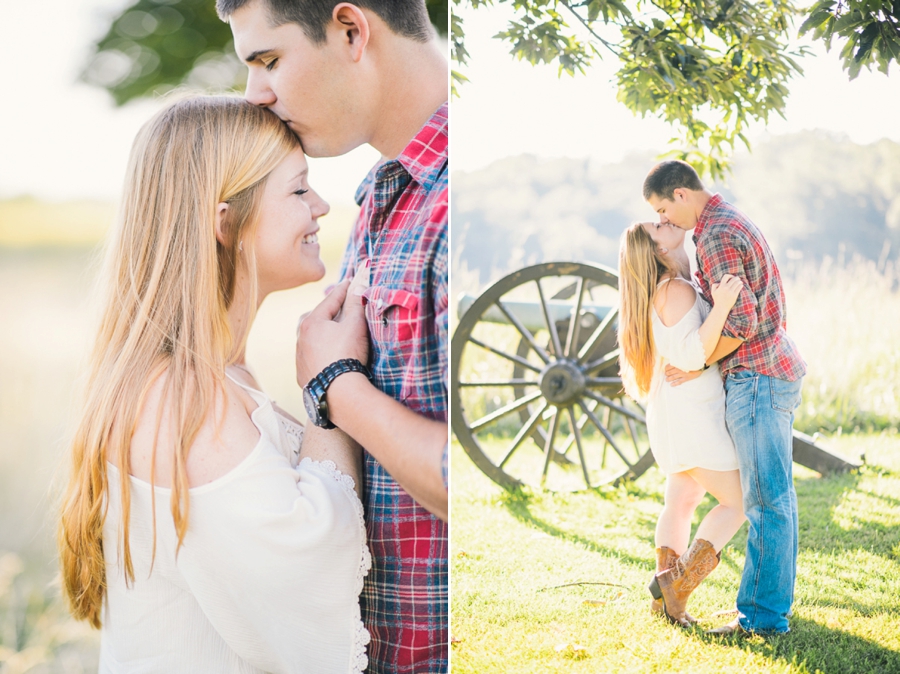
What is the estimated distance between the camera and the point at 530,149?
2178mm

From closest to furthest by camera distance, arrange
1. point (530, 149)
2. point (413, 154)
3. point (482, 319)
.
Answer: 1. point (413, 154)
2. point (530, 149)
3. point (482, 319)

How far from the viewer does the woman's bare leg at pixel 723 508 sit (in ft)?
5.79

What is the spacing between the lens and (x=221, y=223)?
165 cm

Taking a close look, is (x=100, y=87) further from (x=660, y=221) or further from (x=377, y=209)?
(x=660, y=221)

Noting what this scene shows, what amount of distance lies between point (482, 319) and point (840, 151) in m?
1.48

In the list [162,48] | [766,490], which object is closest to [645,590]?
[766,490]

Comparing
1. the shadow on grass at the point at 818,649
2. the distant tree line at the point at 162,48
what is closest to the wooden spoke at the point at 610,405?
the shadow on grass at the point at 818,649

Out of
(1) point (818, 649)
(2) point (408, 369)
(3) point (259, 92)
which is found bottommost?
(1) point (818, 649)

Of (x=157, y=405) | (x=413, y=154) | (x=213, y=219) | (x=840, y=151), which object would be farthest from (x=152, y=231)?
(x=840, y=151)

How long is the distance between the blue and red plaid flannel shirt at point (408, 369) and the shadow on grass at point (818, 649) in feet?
2.52

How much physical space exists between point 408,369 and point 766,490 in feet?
3.20

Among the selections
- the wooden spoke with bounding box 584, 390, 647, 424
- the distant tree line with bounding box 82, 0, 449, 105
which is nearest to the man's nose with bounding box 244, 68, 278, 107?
the wooden spoke with bounding box 584, 390, 647, 424

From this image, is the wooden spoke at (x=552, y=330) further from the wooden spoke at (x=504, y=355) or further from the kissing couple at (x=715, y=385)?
the kissing couple at (x=715, y=385)

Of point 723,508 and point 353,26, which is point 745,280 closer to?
point 723,508
